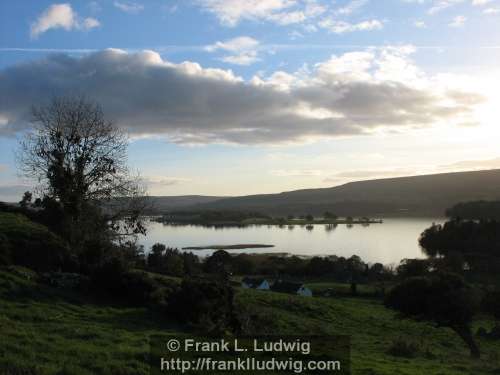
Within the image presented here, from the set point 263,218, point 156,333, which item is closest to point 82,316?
point 156,333

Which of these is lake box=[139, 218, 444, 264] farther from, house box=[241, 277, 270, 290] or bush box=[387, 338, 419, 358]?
bush box=[387, 338, 419, 358]

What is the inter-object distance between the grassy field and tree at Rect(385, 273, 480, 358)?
1116mm

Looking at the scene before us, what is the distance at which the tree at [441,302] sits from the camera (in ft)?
69.2

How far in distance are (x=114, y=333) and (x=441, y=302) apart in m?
15.4

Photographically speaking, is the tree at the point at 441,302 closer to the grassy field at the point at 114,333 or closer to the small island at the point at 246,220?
the grassy field at the point at 114,333

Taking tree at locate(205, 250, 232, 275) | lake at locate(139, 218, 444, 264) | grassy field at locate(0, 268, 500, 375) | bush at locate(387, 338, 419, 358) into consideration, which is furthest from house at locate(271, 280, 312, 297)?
lake at locate(139, 218, 444, 264)

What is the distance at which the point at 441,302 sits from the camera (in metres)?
21.5

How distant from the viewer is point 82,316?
14.7m

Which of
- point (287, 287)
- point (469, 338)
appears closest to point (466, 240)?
point (287, 287)

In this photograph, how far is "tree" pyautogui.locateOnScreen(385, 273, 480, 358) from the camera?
2109 cm

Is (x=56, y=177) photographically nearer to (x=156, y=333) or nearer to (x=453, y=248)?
(x=156, y=333)

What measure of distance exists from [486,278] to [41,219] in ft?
188

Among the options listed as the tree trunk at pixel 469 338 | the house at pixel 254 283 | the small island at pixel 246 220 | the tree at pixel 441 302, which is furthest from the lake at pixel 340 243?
the tree trunk at pixel 469 338

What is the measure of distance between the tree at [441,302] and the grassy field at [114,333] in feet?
3.66
